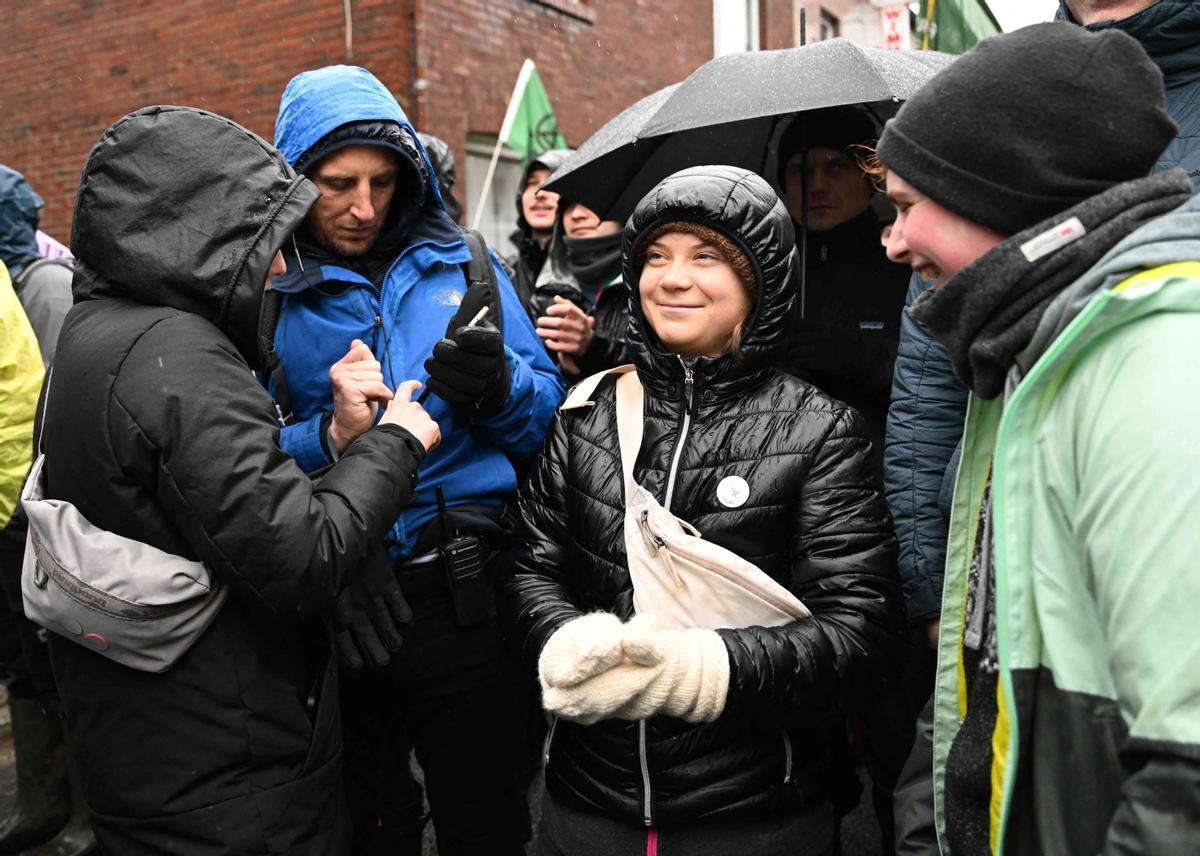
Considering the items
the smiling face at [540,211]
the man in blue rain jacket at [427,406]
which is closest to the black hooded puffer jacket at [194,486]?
the man in blue rain jacket at [427,406]

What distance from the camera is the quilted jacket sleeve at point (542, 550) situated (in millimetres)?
1992

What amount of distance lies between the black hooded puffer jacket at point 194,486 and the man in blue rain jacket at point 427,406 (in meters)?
0.47

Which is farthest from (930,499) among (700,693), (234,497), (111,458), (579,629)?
(111,458)

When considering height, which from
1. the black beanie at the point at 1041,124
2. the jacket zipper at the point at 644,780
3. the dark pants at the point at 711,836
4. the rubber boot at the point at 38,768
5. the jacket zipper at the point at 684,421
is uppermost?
the black beanie at the point at 1041,124

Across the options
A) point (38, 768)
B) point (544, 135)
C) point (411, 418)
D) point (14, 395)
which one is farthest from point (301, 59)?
point (411, 418)

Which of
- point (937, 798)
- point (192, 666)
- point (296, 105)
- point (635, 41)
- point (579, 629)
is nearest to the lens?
point (937, 798)

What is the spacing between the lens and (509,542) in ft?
8.04

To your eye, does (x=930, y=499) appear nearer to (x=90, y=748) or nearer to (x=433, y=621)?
(x=433, y=621)

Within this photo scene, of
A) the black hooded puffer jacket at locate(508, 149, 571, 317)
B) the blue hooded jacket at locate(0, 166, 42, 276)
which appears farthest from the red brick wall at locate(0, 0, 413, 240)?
the blue hooded jacket at locate(0, 166, 42, 276)

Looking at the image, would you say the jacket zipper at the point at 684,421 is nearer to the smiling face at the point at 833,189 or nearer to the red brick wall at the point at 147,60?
the smiling face at the point at 833,189

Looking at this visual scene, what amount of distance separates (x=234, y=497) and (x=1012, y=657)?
1.21 m

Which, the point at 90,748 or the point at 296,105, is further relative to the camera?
the point at 296,105

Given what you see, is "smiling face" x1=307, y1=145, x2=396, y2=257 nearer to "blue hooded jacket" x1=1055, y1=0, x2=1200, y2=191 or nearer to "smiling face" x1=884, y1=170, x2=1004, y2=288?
"smiling face" x1=884, y1=170, x2=1004, y2=288

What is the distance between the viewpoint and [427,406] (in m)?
2.35
